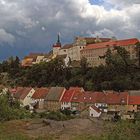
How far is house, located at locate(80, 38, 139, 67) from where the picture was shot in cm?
8866

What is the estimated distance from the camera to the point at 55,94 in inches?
2662

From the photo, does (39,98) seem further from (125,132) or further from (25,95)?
(125,132)

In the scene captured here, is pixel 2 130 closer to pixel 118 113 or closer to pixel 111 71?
pixel 118 113

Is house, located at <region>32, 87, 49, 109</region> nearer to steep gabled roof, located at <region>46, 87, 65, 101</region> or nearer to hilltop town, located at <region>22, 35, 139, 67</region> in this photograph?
steep gabled roof, located at <region>46, 87, 65, 101</region>

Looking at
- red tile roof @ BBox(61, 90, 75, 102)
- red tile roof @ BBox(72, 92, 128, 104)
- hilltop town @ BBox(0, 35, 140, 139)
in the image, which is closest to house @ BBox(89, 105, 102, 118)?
hilltop town @ BBox(0, 35, 140, 139)

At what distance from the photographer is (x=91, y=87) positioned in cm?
7356

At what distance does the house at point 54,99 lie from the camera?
6612cm

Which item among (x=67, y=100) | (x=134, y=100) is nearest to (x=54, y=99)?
(x=67, y=100)

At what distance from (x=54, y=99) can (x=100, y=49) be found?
103 feet

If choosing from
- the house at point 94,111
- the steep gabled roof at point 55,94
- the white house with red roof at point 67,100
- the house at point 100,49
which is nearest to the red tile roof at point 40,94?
the steep gabled roof at point 55,94

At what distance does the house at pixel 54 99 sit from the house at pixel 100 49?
23.6 metres

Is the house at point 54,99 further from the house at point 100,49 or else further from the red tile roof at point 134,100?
the house at point 100,49

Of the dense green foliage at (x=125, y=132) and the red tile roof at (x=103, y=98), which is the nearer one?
the dense green foliage at (x=125, y=132)

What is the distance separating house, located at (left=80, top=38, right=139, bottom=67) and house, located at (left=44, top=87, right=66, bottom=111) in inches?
927
